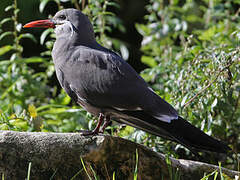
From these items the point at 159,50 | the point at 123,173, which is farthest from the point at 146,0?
the point at 123,173

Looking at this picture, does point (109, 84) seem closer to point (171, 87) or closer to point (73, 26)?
point (73, 26)

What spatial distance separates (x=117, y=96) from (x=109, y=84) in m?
0.10

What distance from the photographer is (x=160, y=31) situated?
190 inches

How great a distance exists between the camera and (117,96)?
2.66 m

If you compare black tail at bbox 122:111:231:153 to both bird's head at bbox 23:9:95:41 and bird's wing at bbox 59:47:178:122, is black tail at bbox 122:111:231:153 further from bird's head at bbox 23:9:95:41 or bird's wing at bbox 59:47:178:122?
bird's head at bbox 23:9:95:41

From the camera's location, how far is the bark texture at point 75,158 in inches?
90.0

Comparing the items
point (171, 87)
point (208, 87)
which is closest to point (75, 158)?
point (208, 87)

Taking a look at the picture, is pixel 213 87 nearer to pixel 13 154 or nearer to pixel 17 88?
pixel 13 154

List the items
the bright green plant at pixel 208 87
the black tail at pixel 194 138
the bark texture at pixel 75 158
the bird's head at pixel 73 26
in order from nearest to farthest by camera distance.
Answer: the bark texture at pixel 75 158, the black tail at pixel 194 138, the bird's head at pixel 73 26, the bright green plant at pixel 208 87

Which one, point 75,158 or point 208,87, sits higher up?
point 208,87

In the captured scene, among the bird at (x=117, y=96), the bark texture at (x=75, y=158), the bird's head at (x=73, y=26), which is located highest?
the bird's head at (x=73, y=26)

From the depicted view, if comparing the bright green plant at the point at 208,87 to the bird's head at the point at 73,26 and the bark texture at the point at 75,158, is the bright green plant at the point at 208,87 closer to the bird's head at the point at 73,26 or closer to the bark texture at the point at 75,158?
the bark texture at the point at 75,158

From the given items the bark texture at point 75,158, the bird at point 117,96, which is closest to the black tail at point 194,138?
the bird at point 117,96

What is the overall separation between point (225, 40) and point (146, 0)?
120 inches
